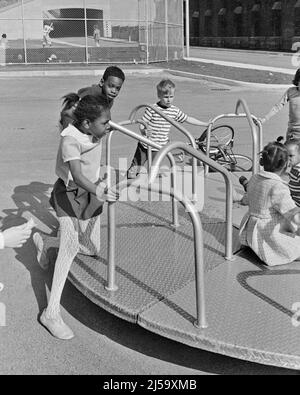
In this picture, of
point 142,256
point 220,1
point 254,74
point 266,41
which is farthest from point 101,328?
point 220,1

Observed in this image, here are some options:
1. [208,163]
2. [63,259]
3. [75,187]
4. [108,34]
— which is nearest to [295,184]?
[208,163]

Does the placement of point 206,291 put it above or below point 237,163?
below

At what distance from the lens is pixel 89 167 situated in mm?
4223

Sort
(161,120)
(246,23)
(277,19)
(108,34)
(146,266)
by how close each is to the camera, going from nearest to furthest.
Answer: (146,266), (161,120), (108,34), (277,19), (246,23)

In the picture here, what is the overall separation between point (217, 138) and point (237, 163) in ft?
3.30

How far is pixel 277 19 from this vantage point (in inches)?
1987

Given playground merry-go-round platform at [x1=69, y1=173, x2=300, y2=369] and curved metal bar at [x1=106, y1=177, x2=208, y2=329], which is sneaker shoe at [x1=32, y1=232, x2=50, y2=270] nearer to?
playground merry-go-round platform at [x1=69, y1=173, x2=300, y2=369]

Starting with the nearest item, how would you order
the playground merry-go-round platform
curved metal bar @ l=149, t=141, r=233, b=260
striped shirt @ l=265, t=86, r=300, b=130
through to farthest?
curved metal bar @ l=149, t=141, r=233, b=260, the playground merry-go-round platform, striped shirt @ l=265, t=86, r=300, b=130

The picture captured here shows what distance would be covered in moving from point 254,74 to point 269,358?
2183cm

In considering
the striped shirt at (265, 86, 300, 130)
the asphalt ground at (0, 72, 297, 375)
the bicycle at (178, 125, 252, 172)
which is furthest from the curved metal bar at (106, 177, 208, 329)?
the bicycle at (178, 125, 252, 172)

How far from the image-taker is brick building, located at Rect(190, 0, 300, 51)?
48344 mm

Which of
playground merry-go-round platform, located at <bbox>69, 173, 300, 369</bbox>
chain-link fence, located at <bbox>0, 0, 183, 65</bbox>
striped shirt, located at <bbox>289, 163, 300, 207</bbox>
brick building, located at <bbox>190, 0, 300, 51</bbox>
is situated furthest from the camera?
brick building, located at <bbox>190, 0, 300, 51</bbox>

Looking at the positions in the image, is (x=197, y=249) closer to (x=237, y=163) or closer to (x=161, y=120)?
(x=161, y=120)

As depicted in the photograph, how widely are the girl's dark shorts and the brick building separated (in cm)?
4373
